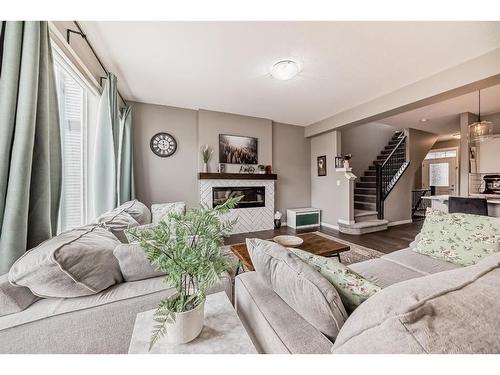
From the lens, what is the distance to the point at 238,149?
4379 mm

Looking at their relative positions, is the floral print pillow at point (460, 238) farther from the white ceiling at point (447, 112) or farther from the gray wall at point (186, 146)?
the gray wall at point (186, 146)

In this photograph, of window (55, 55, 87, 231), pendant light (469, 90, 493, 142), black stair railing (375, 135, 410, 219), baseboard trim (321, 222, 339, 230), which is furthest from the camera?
black stair railing (375, 135, 410, 219)

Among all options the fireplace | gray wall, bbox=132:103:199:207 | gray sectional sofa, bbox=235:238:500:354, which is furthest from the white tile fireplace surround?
gray sectional sofa, bbox=235:238:500:354

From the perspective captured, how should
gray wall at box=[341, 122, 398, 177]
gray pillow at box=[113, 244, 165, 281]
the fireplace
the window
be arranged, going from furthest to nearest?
gray wall at box=[341, 122, 398, 177], the fireplace, the window, gray pillow at box=[113, 244, 165, 281]

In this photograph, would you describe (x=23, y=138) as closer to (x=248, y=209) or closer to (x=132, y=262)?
(x=132, y=262)

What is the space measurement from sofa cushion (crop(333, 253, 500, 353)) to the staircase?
13.0 ft

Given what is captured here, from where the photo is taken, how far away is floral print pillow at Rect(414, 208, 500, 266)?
1.41 meters

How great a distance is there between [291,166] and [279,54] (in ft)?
10.2

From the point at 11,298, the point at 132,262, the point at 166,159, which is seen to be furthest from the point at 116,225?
the point at 166,159

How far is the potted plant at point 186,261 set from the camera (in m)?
0.66

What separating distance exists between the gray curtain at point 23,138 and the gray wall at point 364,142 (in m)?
5.76

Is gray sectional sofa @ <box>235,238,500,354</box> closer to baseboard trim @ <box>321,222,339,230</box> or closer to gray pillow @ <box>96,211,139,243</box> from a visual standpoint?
gray pillow @ <box>96,211,139,243</box>
